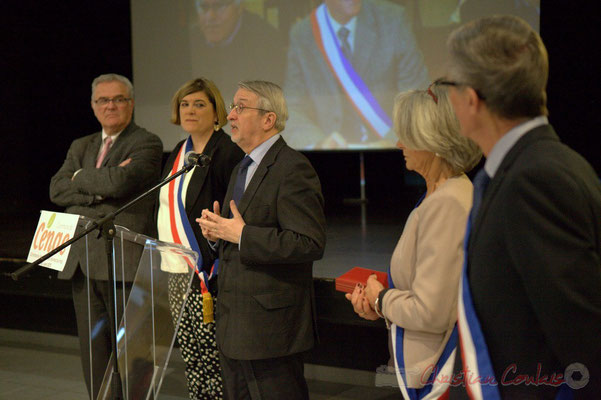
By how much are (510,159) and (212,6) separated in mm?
6332

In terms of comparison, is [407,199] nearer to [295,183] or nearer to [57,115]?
[57,115]

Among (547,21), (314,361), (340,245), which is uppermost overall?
(547,21)

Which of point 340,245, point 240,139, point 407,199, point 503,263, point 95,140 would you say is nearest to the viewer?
point 503,263

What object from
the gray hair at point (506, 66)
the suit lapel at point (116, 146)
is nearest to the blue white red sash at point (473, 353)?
the gray hair at point (506, 66)

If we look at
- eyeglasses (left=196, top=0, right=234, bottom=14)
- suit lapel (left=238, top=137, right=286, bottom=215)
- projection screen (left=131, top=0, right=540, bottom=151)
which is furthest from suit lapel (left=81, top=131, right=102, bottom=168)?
eyeglasses (left=196, top=0, right=234, bottom=14)

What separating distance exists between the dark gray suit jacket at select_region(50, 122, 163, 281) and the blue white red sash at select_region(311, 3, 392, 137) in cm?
374

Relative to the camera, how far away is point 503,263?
1.06m

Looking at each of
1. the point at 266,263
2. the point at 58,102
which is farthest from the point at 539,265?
the point at 58,102

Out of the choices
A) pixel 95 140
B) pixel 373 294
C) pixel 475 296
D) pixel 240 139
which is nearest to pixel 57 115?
pixel 95 140

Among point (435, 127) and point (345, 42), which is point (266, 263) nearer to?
point (435, 127)

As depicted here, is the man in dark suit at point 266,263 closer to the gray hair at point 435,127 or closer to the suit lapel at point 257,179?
the suit lapel at point 257,179

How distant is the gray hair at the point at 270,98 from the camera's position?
2.30 metres

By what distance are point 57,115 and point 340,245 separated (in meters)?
4.73

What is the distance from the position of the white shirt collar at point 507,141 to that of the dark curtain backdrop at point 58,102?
5801 millimetres
